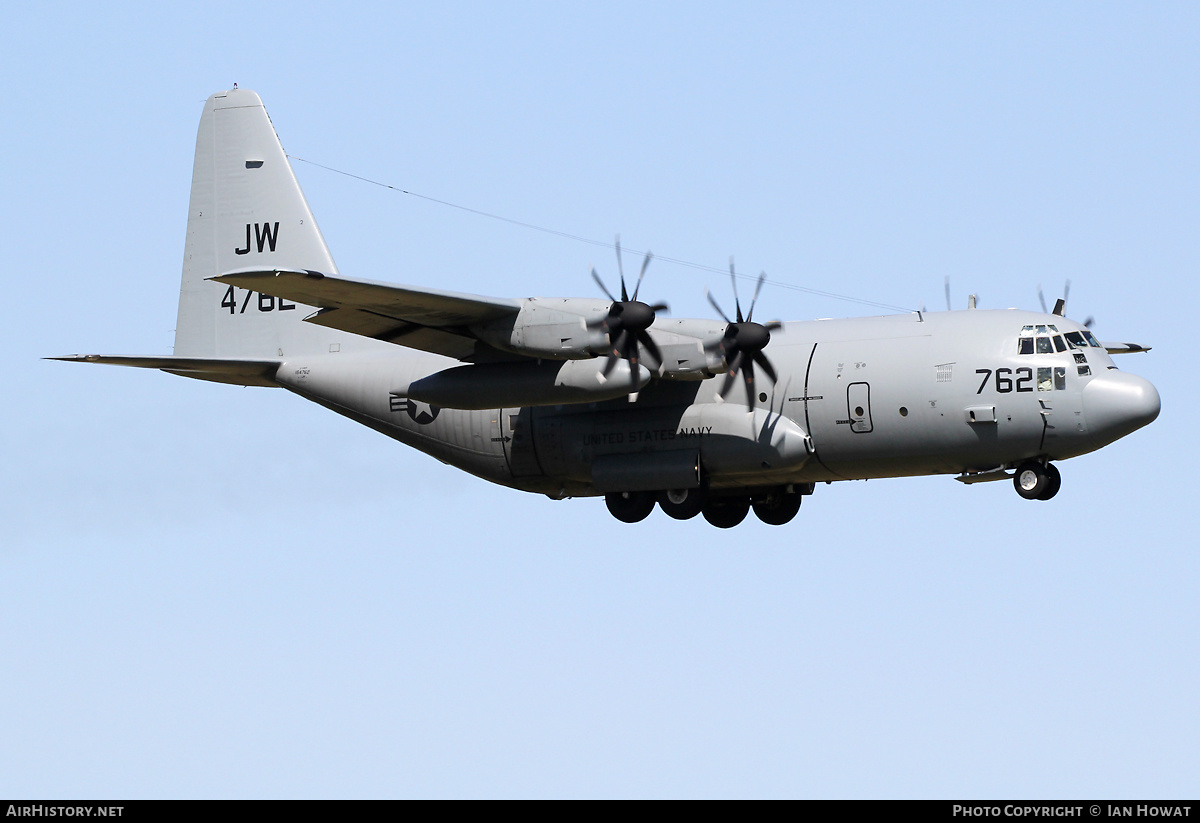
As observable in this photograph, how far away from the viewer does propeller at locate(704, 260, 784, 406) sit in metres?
24.5

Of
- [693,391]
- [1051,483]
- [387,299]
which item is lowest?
[1051,483]

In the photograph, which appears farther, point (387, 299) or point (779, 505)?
point (779, 505)

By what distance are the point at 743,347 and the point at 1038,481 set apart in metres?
4.73

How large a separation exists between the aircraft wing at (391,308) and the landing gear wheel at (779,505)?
543 cm

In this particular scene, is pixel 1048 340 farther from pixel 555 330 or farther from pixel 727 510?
pixel 555 330

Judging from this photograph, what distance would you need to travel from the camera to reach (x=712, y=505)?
2694cm

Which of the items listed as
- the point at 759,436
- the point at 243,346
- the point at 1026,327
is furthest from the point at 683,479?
the point at 243,346

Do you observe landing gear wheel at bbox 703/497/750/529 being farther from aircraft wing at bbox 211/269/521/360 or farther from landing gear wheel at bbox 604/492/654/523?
aircraft wing at bbox 211/269/521/360

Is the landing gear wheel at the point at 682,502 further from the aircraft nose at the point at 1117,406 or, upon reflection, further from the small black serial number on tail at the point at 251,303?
the small black serial number on tail at the point at 251,303

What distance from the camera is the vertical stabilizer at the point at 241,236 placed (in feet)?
94.9

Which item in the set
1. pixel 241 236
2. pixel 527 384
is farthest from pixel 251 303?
pixel 527 384

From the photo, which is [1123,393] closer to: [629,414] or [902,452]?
[902,452]
